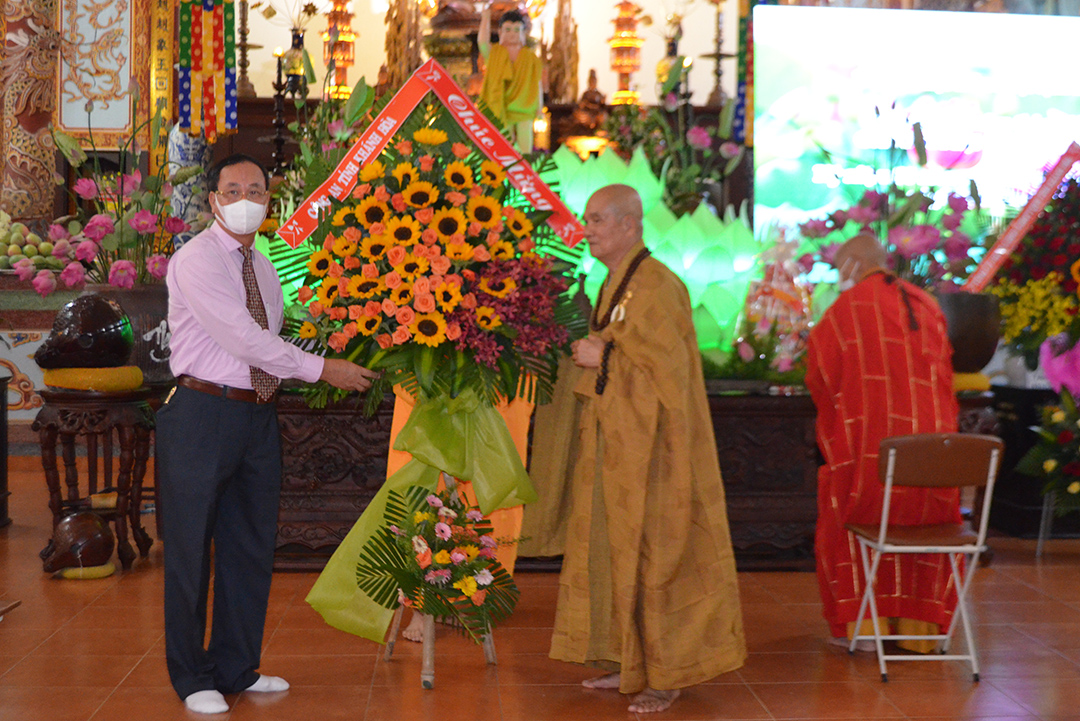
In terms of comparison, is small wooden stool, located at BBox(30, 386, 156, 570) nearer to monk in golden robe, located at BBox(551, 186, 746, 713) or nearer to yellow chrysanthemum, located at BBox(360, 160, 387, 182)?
yellow chrysanthemum, located at BBox(360, 160, 387, 182)

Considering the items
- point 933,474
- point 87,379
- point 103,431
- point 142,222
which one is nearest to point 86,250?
point 142,222

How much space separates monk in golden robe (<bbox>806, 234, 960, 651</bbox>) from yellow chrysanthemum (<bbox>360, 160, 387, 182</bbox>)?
5.68 feet

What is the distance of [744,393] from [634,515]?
205 cm

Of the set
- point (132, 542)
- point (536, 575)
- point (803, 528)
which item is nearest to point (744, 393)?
point (803, 528)

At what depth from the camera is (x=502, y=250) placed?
10.9 ft

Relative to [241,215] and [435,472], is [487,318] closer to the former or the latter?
[435,472]

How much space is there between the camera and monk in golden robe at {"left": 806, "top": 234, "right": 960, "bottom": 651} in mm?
3986

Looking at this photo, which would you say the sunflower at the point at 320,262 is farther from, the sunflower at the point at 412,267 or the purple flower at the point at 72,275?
the purple flower at the point at 72,275

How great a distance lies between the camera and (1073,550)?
564cm

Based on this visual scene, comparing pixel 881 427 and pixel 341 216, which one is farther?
pixel 881 427

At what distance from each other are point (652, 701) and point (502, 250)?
1402 millimetres

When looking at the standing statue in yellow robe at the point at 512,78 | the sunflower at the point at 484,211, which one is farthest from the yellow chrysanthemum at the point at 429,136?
the standing statue in yellow robe at the point at 512,78

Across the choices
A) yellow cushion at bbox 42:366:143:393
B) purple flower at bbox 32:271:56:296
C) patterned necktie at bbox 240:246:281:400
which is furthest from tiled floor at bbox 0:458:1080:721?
purple flower at bbox 32:271:56:296

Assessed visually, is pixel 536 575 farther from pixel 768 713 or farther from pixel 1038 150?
pixel 1038 150
